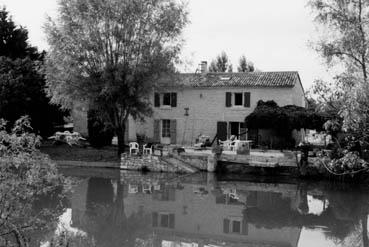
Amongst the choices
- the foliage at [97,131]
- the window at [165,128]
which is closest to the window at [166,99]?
the window at [165,128]

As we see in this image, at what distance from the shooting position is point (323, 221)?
53.0 feet

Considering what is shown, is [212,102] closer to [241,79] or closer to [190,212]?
[241,79]

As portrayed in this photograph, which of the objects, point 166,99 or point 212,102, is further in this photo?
point 166,99

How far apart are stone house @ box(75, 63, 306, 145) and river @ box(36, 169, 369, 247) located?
25.3 feet

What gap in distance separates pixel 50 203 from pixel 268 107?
53.5 ft

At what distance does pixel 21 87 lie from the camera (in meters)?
28.5

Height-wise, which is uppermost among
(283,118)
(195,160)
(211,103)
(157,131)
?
(211,103)

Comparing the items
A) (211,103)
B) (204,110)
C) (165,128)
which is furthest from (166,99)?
(211,103)

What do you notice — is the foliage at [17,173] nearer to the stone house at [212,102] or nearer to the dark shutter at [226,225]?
the dark shutter at [226,225]

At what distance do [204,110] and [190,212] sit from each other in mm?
15988

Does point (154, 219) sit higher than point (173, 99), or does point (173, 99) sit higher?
point (173, 99)

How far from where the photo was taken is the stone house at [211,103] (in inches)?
1210

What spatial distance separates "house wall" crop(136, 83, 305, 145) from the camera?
3092 cm

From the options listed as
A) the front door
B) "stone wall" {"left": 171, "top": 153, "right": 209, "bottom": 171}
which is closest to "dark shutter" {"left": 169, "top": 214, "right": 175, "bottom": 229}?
"stone wall" {"left": 171, "top": 153, "right": 209, "bottom": 171}
